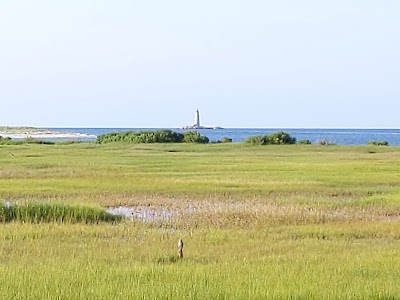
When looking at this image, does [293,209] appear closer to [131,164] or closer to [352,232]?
[352,232]

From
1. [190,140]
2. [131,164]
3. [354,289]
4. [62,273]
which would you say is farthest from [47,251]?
[190,140]

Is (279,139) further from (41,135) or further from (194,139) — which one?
(41,135)

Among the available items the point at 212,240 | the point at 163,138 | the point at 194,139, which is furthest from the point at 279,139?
the point at 212,240

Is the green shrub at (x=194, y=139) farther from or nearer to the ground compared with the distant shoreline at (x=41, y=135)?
farther from the ground

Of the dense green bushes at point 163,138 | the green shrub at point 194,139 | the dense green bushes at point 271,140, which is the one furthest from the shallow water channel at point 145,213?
the green shrub at point 194,139

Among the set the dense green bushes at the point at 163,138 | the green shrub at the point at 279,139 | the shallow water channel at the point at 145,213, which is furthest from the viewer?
the dense green bushes at the point at 163,138

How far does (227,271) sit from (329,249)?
311 centimetres

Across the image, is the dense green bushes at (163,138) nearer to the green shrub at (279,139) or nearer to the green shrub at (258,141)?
the green shrub at (258,141)

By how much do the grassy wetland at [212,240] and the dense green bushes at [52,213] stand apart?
21.2 inches

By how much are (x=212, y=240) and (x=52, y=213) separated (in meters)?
5.22

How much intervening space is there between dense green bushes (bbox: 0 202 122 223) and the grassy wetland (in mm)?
537

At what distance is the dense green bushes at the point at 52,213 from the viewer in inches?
696

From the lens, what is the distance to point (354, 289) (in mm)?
9328

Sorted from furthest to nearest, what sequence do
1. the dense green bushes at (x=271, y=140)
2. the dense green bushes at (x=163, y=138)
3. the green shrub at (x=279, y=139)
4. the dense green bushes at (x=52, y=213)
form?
the dense green bushes at (x=163, y=138) < the green shrub at (x=279, y=139) < the dense green bushes at (x=271, y=140) < the dense green bushes at (x=52, y=213)
